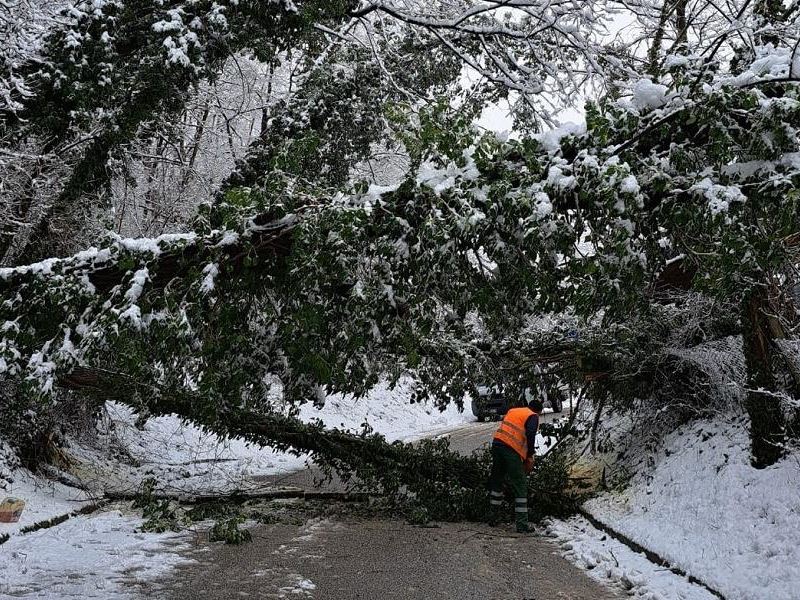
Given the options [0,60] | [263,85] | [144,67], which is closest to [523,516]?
[144,67]

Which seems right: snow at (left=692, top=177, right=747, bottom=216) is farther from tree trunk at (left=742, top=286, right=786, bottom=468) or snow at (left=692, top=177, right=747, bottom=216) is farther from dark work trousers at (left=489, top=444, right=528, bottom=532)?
dark work trousers at (left=489, top=444, right=528, bottom=532)

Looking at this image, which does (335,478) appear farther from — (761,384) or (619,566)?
(761,384)

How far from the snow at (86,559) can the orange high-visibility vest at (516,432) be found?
4065mm

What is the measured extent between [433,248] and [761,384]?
454 centimetres

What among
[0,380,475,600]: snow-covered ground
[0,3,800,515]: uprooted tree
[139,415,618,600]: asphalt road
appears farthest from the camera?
[0,380,475,600]: snow-covered ground

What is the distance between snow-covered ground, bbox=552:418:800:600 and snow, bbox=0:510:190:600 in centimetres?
425

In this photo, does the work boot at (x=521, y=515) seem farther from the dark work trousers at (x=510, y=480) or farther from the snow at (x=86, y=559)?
the snow at (x=86, y=559)

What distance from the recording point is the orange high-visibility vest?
8773 millimetres

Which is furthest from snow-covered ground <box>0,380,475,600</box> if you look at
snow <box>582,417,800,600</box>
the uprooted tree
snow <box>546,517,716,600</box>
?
snow <box>582,417,800,600</box>

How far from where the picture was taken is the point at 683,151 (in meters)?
4.42

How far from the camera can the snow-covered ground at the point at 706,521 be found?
18.2ft

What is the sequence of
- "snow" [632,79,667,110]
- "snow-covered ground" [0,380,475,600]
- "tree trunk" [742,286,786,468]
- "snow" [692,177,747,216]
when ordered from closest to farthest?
"snow" [692,177,747,216] < "snow" [632,79,667,110] < "snow-covered ground" [0,380,475,600] < "tree trunk" [742,286,786,468]

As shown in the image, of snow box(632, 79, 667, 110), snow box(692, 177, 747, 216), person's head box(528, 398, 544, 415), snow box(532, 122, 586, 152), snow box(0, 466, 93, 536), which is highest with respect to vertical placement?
snow box(632, 79, 667, 110)

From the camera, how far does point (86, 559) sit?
6.79m
